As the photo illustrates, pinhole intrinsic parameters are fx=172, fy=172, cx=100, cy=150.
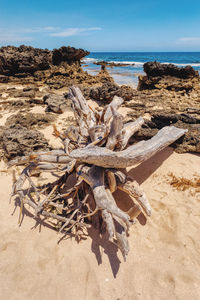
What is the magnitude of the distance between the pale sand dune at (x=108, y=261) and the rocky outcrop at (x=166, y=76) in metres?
9.42

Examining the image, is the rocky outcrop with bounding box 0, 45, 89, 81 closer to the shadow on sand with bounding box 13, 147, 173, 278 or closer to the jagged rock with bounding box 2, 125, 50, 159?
the jagged rock with bounding box 2, 125, 50, 159

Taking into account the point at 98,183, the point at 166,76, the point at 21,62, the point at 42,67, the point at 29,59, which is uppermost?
the point at 29,59

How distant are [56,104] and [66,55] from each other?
12628 millimetres

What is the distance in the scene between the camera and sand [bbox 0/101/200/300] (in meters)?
1.94

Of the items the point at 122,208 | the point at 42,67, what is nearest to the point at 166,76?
the point at 122,208

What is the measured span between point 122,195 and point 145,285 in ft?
4.26

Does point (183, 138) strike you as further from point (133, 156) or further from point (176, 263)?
point (176, 263)

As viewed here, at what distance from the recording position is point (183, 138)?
3979 mm

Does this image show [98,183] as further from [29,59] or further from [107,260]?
[29,59]

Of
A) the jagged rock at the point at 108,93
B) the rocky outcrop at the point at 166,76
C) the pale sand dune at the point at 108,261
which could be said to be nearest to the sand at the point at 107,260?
the pale sand dune at the point at 108,261

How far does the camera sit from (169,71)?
11406 millimetres

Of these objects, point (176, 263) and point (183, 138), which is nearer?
point (176, 263)

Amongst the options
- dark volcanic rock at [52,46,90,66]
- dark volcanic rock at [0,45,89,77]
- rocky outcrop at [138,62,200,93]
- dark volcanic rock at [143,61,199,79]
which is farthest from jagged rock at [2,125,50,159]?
dark volcanic rock at [52,46,90,66]

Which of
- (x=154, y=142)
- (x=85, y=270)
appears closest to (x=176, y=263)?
(x=85, y=270)
